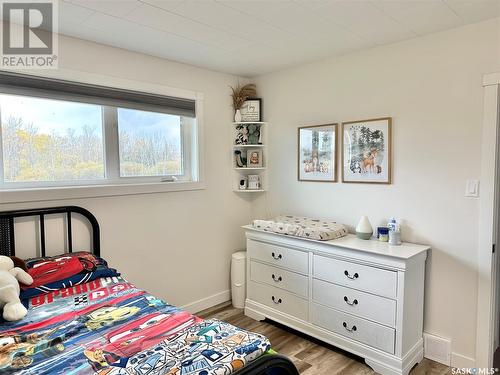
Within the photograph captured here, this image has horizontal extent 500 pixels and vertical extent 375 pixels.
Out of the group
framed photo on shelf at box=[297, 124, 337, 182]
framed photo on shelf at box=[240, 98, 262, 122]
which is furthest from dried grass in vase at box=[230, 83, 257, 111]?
framed photo on shelf at box=[297, 124, 337, 182]

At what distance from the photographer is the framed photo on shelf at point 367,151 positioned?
8.93 feet

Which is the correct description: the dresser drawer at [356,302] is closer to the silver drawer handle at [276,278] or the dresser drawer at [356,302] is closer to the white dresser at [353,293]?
the white dresser at [353,293]

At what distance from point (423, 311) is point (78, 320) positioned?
7.74 feet

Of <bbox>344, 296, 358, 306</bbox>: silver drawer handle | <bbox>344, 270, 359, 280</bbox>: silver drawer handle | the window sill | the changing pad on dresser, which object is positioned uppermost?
the window sill

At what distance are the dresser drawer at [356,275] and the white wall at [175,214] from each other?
120cm

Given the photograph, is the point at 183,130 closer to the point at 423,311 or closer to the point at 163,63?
the point at 163,63

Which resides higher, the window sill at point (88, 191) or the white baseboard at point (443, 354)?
the window sill at point (88, 191)

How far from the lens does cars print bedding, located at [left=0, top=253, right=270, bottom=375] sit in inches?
49.5

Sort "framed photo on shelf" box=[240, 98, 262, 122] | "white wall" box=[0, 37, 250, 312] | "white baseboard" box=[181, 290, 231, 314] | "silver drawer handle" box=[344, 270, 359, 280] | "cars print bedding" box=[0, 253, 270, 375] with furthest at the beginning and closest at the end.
→ "framed photo on shelf" box=[240, 98, 262, 122]
"white baseboard" box=[181, 290, 231, 314]
"white wall" box=[0, 37, 250, 312]
"silver drawer handle" box=[344, 270, 359, 280]
"cars print bedding" box=[0, 253, 270, 375]

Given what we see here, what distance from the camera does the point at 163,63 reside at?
3.03 metres

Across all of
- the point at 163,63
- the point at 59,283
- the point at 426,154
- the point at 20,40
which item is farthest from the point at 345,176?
Result: the point at 20,40

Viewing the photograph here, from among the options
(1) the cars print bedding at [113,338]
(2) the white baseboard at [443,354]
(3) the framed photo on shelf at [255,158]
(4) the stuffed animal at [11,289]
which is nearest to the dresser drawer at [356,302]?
(2) the white baseboard at [443,354]

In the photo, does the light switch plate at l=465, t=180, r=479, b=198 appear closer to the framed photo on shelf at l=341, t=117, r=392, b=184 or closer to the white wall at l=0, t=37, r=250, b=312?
the framed photo on shelf at l=341, t=117, r=392, b=184

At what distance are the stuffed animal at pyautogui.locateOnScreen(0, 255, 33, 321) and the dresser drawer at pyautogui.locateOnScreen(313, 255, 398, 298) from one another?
1991mm
